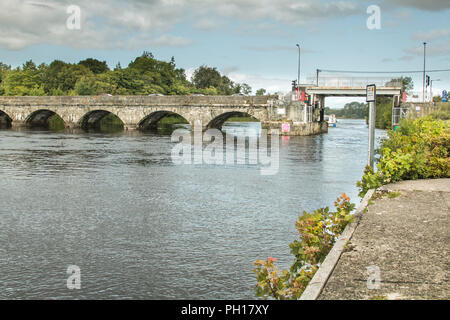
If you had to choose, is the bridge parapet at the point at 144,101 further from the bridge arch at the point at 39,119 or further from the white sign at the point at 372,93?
the white sign at the point at 372,93

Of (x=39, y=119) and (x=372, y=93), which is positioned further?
(x=39, y=119)

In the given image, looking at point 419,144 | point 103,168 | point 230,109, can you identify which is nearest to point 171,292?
point 419,144

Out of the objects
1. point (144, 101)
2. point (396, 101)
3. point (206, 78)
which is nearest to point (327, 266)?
point (396, 101)

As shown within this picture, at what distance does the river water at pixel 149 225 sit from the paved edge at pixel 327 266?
1.53m

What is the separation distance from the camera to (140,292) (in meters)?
7.84

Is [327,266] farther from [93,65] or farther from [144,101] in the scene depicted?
[93,65]

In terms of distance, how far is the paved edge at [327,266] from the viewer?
553cm

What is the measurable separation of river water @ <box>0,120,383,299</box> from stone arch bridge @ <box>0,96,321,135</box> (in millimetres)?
29013

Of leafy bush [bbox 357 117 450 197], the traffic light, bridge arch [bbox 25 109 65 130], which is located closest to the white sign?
leafy bush [bbox 357 117 450 197]

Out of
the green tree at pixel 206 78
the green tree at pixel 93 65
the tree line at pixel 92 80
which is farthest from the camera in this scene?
the green tree at pixel 206 78

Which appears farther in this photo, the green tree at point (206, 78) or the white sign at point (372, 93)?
the green tree at point (206, 78)

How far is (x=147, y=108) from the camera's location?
5872 cm

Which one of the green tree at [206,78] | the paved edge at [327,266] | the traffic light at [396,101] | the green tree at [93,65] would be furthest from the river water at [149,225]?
the green tree at [206,78]

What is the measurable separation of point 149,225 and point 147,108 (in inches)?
1887
